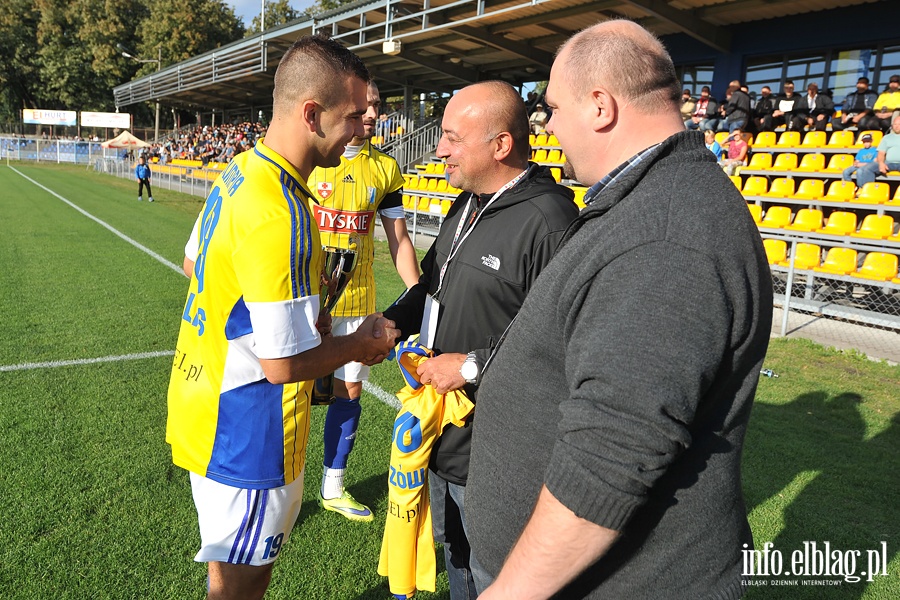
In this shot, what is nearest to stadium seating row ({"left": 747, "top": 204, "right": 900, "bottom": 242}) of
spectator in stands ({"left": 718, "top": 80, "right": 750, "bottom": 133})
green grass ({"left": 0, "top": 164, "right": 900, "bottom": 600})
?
Answer: spectator in stands ({"left": 718, "top": 80, "right": 750, "bottom": 133})

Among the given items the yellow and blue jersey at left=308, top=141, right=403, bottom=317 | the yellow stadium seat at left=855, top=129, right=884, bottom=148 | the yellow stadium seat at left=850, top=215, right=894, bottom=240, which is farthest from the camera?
the yellow stadium seat at left=855, top=129, right=884, bottom=148

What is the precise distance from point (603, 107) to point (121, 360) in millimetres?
5781

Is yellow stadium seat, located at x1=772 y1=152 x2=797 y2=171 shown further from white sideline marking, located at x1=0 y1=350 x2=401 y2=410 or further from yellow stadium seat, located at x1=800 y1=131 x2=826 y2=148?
white sideline marking, located at x1=0 y1=350 x2=401 y2=410

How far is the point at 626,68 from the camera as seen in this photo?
126cm

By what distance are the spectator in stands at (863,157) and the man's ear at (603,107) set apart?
11233 millimetres

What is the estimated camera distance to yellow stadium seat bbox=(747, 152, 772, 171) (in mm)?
11992

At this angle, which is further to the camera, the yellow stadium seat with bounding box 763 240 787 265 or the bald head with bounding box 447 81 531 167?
the yellow stadium seat with bounding box 763 240 787 265

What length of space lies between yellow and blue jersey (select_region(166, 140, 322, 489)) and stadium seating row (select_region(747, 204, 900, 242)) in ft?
28.2

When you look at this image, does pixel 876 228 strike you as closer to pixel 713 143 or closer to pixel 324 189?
pixel 713 143

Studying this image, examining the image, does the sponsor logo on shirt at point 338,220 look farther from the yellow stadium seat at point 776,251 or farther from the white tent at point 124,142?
the white tent at point 124,142

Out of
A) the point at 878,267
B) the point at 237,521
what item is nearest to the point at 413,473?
the point at 237,521

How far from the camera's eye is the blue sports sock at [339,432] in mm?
3633

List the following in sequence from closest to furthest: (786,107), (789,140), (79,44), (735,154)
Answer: (735,154) < (789,140) < (786,107) < (79,44)

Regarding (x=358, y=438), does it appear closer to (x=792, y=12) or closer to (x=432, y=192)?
(x=432, y=192)
